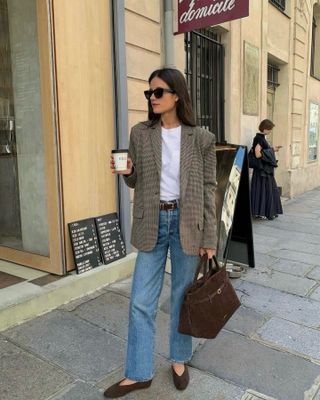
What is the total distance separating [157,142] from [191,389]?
148 cm

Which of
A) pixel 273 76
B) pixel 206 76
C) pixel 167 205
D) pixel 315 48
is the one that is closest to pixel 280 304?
pixel 167 205

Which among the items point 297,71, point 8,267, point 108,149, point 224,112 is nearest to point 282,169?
point 297,71

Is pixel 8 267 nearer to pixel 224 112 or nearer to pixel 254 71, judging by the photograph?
pixel 224 112

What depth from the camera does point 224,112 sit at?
726 cm

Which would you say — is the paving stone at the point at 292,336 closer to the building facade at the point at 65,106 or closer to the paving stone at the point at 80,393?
the paving stone at the point at 80,393

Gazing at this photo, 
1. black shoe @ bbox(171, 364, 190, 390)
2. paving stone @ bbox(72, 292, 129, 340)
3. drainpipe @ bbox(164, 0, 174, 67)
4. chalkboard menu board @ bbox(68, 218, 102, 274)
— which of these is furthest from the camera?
drainpipe @ bbox(164, 0, 174, 67)

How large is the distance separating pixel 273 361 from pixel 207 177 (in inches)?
54.2

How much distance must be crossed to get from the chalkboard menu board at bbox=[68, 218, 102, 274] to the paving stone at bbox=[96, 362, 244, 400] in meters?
1.49

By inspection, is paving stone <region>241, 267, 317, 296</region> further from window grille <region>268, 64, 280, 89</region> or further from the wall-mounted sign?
window grille <region>268, 64, 280, 89</region>

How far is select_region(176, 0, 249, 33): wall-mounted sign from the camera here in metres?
4.52

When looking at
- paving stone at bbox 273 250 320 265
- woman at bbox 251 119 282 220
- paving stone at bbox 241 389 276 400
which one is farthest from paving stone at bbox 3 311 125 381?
woman at bbox 251 119 282 220

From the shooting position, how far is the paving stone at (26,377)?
2.47 meters

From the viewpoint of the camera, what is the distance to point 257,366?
2.81 metres

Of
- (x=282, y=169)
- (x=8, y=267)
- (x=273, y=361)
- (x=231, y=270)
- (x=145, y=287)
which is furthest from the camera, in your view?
(x=282, y=169)
